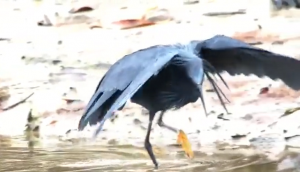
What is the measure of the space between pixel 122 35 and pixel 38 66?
0.18 meters

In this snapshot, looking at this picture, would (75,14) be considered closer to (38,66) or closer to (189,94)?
(38,66)

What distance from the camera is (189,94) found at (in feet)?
3.05

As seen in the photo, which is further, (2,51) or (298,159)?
(2,51)

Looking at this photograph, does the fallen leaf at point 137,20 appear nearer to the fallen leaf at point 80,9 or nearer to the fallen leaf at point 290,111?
the fallen leaf at point 80,9

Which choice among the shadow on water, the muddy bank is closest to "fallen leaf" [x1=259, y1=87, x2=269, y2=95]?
the muddy bank

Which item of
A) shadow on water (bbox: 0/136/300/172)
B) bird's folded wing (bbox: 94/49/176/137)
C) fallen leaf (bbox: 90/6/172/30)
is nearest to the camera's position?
bird's folded wing (bbox: 94/49/176/137)

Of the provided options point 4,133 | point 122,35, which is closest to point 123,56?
point 122,35

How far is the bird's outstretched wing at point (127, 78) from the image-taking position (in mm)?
851

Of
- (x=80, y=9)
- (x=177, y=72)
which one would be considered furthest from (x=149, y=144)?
(x=80, y=9)

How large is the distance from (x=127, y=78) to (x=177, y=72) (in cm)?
8

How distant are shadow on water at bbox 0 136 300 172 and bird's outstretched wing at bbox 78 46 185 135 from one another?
82mm

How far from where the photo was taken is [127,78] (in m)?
0.89

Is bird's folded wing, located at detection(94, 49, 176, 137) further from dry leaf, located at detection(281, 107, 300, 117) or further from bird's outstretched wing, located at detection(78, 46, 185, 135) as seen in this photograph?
dry leaf, located at detection(281, 107, 300, 117)

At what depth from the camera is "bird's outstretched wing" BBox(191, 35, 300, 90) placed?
920 mm
